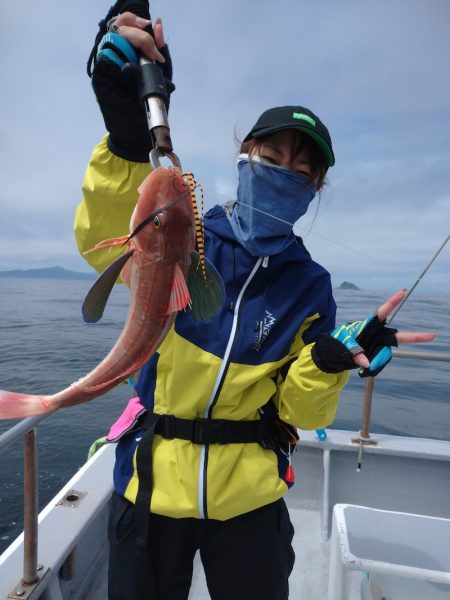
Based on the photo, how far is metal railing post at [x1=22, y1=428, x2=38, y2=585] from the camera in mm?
1990

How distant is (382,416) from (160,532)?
8.02 meters

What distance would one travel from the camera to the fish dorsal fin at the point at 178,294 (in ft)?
5.41

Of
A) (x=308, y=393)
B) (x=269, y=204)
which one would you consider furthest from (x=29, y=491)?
(x=269, y=204)

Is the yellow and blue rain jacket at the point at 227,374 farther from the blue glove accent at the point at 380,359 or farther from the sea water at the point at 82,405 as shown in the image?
the sea water at the point at 82,405

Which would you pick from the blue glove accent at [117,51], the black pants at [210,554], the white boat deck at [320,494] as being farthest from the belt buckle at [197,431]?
Answer: the blue glove accent at [117,51]

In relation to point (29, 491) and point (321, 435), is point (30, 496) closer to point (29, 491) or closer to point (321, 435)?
point (29, 491)

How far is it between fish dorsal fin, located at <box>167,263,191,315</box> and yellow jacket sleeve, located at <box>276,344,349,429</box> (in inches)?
25.9

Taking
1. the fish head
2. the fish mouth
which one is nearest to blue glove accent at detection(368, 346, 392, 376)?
the fish head

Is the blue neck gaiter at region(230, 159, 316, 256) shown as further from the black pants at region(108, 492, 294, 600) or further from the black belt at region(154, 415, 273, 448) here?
the black pants at region(108, 492, 294, 600)

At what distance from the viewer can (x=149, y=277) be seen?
166 cm

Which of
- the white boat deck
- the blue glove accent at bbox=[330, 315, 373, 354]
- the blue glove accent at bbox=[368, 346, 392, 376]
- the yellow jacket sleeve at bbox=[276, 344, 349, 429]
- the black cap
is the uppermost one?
the black cap

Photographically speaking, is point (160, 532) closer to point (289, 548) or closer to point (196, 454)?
point (196, 454)

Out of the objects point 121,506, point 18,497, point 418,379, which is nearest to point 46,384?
point 18,497

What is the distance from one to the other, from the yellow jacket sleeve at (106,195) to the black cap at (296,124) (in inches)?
24.1
